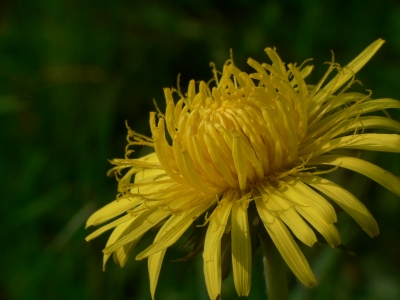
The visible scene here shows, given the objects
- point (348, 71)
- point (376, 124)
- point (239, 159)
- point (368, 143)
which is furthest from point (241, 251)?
point (348, 71)

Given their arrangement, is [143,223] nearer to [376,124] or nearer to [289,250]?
[289,250]

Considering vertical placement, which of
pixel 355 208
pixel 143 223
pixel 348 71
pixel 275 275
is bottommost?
pixel 275 275

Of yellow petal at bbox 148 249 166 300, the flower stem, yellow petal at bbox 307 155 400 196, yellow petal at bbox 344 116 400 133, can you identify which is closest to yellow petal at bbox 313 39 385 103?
yellow petal at bbox 344 116 400 133

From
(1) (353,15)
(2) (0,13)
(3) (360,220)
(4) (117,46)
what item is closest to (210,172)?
(3) (360,220)

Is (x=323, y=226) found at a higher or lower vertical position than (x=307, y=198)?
lower

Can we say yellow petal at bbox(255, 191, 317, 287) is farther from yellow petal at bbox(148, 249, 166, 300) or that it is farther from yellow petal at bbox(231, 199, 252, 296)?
yellow petal at bbox(148, 249, 166, 300)
